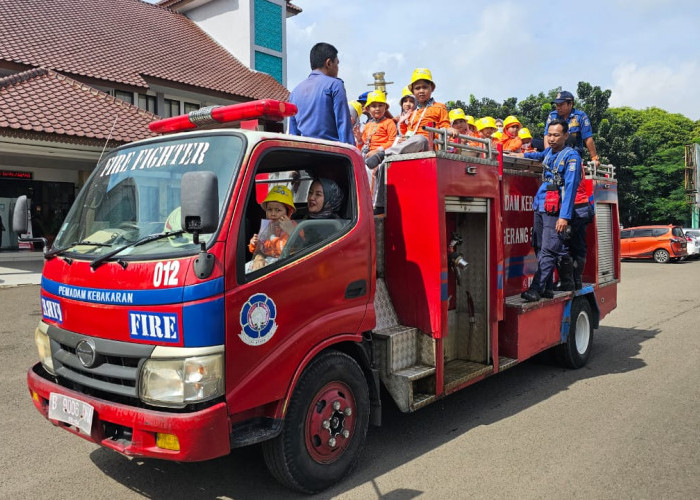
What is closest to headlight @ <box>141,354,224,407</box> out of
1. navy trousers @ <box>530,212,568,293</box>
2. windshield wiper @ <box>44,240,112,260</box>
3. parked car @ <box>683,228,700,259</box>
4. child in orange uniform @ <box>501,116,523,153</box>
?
windshield wiper @ <box>44,240,112,260</box>

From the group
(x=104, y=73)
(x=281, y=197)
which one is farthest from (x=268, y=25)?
(x=281, y=197)

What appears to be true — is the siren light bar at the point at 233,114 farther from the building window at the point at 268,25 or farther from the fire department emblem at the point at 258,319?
the building window at the point at 268,25

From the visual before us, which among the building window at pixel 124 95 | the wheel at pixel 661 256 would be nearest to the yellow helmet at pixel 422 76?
the building window at pixel 124 95

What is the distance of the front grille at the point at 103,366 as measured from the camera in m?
3.00

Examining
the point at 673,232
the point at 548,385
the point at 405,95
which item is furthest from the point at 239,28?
the point at 548,385

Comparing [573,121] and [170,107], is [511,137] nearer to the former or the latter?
[573,121]

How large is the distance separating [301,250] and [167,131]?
1.66 m

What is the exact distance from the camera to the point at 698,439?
171 inches

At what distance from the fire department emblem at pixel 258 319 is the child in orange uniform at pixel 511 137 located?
6335 millimetres

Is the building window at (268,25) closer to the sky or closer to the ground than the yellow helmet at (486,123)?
closer to the sky

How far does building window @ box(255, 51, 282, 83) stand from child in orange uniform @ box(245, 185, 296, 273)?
20431mm

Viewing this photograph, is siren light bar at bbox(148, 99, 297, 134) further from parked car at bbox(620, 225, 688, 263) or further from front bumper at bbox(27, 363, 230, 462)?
parked car at bbox(620, 225, 688, 263)

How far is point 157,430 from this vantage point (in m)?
2.89

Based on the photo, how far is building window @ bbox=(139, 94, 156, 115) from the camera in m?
18.5
